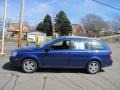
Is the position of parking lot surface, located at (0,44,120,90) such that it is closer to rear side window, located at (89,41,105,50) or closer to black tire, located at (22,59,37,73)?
black tire, located at (22,59,37,73)

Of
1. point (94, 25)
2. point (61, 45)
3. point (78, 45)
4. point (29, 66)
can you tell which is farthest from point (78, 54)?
point (94, 25)

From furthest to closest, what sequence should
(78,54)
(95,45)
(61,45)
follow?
1. (95,45)
2. (61,45)
3. (78,54)

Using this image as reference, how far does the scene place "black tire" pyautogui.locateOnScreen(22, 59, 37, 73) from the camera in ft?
41.1

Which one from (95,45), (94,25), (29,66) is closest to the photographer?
(29,66)

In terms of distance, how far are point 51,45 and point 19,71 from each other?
66.2 inches

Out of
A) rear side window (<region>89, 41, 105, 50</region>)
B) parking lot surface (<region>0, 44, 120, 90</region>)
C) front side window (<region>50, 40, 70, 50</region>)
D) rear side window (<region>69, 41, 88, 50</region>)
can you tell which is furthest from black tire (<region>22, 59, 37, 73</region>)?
rear side window (<region>89, 41, 105, 50</region>)

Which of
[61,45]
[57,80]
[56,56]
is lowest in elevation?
[57,80]

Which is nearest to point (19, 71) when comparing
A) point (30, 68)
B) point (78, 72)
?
point (30, 68)

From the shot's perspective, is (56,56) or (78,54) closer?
(56,56)

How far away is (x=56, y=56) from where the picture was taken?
41.7 feet

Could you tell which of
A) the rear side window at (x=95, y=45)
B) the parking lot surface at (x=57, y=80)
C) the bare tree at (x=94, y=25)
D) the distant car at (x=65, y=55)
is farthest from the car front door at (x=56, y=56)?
the bare tree at (x=94, y=25)

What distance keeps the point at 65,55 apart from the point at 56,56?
0.38m

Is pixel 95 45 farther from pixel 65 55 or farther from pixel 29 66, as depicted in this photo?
pixel 29 66

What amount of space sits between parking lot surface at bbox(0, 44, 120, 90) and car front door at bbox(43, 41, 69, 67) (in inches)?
14.6
